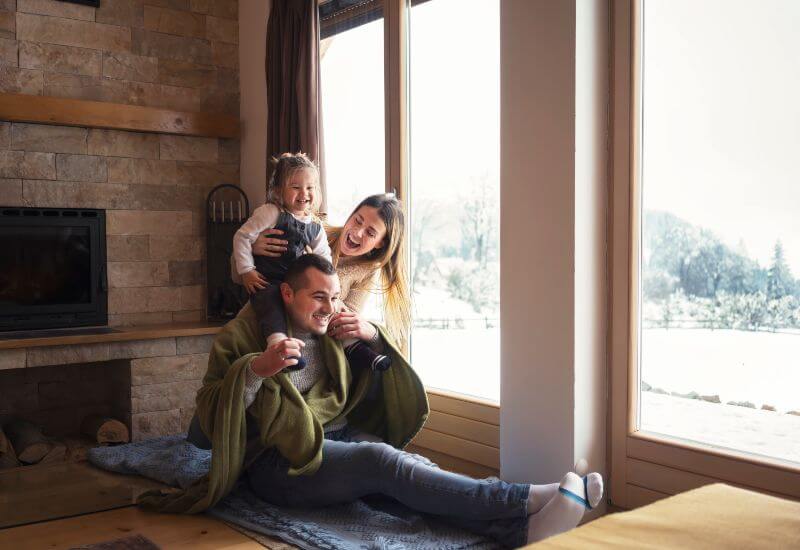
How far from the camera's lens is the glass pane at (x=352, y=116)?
13.5 feet

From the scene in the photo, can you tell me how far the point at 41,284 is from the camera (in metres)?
4.30

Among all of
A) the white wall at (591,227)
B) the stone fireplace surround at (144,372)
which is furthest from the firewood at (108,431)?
the white wall at (591,227)

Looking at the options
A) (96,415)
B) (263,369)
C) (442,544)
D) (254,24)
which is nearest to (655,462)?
(442,544)

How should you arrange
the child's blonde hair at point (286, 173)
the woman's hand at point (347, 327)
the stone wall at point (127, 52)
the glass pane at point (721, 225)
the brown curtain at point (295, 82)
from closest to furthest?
the glass pane at point (721, 225)
the woman's hand at point (347, 327)
the child's blonde hair at point (286, 173)
the brown curtain at point (295, 82)
the stone wall at point (127, 52)

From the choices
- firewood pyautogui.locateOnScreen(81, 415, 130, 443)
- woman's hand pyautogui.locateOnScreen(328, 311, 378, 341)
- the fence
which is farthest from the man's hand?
firewood pyautogui.locateOnScreen(81, 415, 130, 443)

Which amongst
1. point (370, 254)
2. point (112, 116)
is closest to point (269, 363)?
point (370, 254)

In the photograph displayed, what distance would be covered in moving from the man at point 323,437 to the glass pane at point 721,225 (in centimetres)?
58

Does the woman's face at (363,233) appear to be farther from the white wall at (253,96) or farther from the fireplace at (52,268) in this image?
the fireplace at (52,268)

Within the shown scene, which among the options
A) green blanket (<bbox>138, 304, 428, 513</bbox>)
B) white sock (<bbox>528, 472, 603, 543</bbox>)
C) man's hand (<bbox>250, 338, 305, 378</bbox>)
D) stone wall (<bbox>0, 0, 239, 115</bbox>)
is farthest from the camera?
stone wall (<bbox>0, 0, 239, 115</bbox>)

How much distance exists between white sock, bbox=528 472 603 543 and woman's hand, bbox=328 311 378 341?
3.10 ft

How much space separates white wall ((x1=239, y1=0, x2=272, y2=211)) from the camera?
478 cm

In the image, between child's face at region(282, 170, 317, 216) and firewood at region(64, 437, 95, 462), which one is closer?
child's face at region(282, 170, 317, 216)

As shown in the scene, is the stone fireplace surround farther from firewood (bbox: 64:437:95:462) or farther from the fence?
the fence

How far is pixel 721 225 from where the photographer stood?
2684mm
